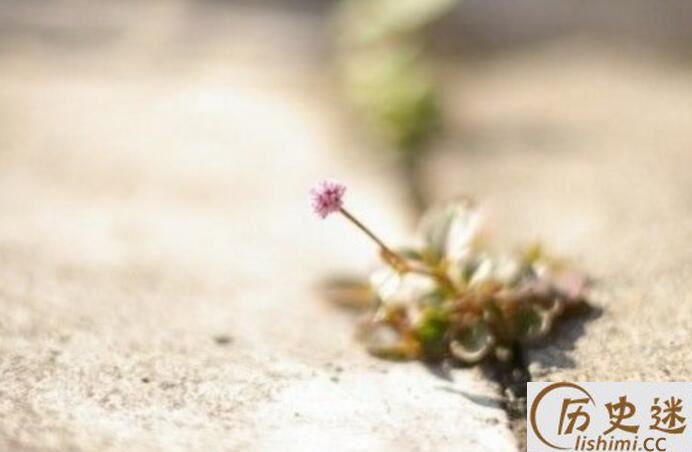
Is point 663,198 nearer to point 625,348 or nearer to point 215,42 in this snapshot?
point 625,348

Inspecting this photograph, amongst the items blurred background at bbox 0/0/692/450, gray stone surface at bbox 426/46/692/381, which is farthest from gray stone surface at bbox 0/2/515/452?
gray stone surface at bbox 426/46/692/381

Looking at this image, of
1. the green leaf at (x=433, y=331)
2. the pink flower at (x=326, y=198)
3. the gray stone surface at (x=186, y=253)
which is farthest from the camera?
the green leaf at (x=433, y=331)

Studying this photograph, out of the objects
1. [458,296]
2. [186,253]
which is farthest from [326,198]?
[186,253]

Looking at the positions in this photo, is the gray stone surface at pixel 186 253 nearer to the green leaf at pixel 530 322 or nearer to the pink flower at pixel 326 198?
the green leaf at pixel 530 322

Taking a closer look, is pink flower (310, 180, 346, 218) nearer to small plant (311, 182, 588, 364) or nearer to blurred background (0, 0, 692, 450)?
small plant (311, 182, 588, 364)

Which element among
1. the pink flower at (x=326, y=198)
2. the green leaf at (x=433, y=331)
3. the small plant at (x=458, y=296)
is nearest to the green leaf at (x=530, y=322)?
the small plant at (x=458, y=296)

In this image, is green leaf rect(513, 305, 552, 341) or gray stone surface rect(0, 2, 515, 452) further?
green leaf rect(513, 305, 552, 341)
